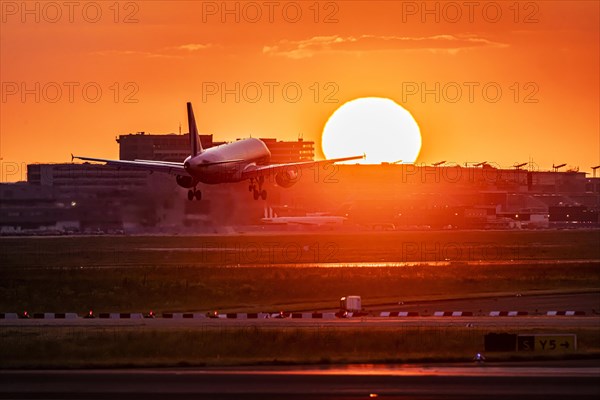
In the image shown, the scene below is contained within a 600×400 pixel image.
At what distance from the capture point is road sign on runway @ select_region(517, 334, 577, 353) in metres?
73.8

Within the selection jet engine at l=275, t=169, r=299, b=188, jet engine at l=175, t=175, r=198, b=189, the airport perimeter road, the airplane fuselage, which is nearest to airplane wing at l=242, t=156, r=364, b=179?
jet engine at l=275, t=169, r=299, b=188

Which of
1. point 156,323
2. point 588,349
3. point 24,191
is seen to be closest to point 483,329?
point 588,349

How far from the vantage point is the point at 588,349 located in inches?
2960

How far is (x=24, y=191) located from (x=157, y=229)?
28.9 meters

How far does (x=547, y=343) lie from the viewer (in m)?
73.9

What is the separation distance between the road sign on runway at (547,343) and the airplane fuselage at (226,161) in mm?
39046

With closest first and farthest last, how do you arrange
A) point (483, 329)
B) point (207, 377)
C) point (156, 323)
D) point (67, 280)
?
point (207, 377), point (483, 329), point (156, 323), point (67, 280)

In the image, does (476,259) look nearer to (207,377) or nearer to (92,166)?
(92,166)

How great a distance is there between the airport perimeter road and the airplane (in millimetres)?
40719

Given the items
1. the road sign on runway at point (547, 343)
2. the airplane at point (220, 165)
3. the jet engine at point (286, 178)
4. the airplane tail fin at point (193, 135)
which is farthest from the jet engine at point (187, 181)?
the road sign on runway at point (547, 343)

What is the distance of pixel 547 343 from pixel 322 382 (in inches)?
715

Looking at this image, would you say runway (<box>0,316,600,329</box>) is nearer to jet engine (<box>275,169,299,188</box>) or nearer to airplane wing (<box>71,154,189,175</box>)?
airplane wing (<box>71,154,189,175</box>)

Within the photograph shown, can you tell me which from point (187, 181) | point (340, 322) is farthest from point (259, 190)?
point (340, 322)

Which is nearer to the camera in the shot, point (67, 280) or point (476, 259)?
point (67, 280)
